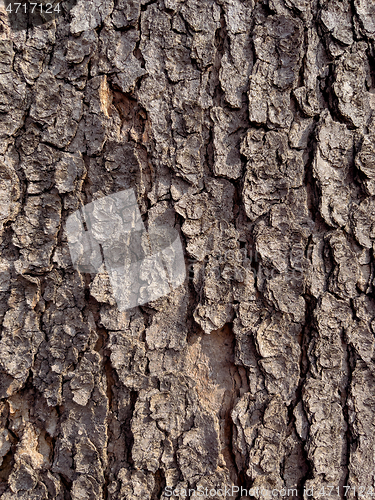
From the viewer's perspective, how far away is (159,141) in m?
1.05

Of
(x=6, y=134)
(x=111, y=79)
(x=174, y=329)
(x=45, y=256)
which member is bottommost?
(x=174, y=329)

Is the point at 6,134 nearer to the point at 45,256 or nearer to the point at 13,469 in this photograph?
the point at 45,256

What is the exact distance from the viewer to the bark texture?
3.43 ft

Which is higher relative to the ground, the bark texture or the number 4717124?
the number 4717124

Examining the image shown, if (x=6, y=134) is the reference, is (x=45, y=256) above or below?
below

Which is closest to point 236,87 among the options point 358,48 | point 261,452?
point 358,48

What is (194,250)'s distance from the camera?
1043 millimetres

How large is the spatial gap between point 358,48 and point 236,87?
413 mm

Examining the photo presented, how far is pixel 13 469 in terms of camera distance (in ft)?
3.49

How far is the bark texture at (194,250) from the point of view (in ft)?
3.43

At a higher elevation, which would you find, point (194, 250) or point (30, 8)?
point (30, 8)

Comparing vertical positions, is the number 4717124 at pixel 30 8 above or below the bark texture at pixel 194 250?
above

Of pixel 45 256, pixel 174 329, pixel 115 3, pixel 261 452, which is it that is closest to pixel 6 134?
pixel 45 256

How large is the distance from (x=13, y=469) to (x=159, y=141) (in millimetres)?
1102
